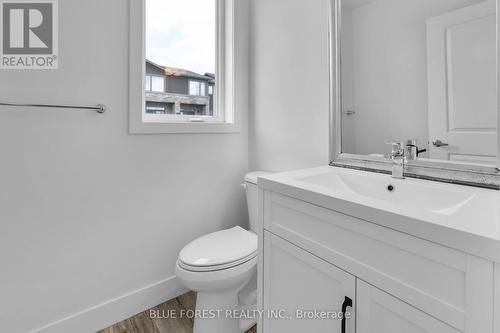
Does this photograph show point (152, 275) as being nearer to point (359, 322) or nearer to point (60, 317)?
point (60, 317)

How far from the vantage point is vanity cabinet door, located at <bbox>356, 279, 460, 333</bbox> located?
583 mm

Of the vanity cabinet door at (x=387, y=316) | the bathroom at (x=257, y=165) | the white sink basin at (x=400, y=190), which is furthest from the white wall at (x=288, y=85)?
the vanity cabinet door at (x=387, y=316)

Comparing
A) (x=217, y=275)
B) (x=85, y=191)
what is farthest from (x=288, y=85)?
(x=85, y=191)

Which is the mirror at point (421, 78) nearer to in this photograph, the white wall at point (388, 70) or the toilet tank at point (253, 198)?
the white wall at point (388, 70)

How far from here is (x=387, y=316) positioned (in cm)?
65

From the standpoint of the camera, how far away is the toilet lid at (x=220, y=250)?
3.91ft

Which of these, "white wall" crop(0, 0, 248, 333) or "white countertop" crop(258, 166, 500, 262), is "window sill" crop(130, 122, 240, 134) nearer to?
"white wall" crop(0, 0, 248, 333)

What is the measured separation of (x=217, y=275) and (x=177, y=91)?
1.14m

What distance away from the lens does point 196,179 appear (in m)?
1.68

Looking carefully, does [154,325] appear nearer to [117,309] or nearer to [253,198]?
[117,309]

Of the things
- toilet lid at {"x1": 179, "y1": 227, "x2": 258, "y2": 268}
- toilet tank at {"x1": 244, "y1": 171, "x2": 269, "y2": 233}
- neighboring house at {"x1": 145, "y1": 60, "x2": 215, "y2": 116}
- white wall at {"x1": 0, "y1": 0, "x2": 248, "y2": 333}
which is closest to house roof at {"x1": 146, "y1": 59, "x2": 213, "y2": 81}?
neighboring house at {"x1": 145, "y1": 60, "x2": 215, "y2": 116}

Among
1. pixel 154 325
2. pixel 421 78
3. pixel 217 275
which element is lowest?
pixel 154 325

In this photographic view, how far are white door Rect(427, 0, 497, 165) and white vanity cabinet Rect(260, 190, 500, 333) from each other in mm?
558

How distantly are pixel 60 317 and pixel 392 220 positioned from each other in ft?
4.94
